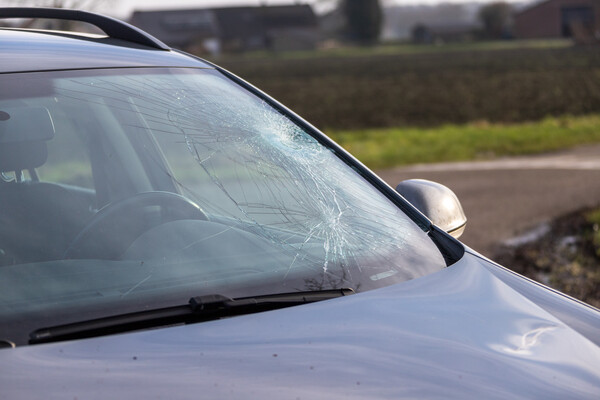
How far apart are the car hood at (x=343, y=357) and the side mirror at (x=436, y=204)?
51 cm

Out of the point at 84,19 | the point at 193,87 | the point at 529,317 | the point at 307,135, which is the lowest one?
the point at 529,317

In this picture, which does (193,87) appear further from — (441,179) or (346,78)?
(346,78)

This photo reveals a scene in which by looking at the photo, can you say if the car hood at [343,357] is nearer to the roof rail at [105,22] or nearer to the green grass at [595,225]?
the roof rail at [105,22]

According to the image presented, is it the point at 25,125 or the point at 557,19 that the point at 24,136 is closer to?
the point at 25,125

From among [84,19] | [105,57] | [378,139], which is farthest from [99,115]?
[378,139]

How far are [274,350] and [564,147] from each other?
12.2m

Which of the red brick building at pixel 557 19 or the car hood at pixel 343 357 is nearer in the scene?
the car hood at pixel 343 357

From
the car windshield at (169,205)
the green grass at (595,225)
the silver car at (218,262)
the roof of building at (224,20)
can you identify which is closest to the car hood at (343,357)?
the silver car at (218,262)

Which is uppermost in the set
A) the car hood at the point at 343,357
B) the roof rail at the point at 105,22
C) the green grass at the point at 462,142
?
the roof rail at the point at 105,22

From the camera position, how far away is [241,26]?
10325 cm

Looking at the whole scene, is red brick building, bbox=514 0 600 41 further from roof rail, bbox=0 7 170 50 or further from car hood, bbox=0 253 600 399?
car hood, bbox=0 253 600 399

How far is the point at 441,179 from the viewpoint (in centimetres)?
985

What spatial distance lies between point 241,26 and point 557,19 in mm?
38569

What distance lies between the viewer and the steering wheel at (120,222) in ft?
5.98
